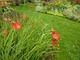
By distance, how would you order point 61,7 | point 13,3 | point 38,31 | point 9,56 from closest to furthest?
point 9,56 < point 38,31 < point 61,7 < point 13,3

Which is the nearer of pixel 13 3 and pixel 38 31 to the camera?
pixel 38 31

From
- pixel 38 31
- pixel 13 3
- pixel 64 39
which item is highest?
pixel 38 31

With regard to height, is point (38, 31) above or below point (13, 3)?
above

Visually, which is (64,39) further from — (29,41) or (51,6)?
(51,6)

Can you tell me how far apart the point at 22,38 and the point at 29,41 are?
157mm

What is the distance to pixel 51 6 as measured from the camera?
16.2 meters

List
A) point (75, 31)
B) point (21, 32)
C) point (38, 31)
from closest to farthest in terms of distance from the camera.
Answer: point (21, 32) → point (38, 31) → point (75, 31)

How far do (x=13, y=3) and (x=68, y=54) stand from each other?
456 inches

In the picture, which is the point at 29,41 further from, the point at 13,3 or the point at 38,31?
the point at 13,3

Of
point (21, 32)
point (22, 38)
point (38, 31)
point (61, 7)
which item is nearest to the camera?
point (22, 38)

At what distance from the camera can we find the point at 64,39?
8.16 metres

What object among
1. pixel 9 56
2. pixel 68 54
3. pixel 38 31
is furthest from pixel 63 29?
pixel 9 56

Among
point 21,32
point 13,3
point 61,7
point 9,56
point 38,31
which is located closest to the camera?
point 9,56

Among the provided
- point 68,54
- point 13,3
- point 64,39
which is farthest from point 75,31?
point 13,3
